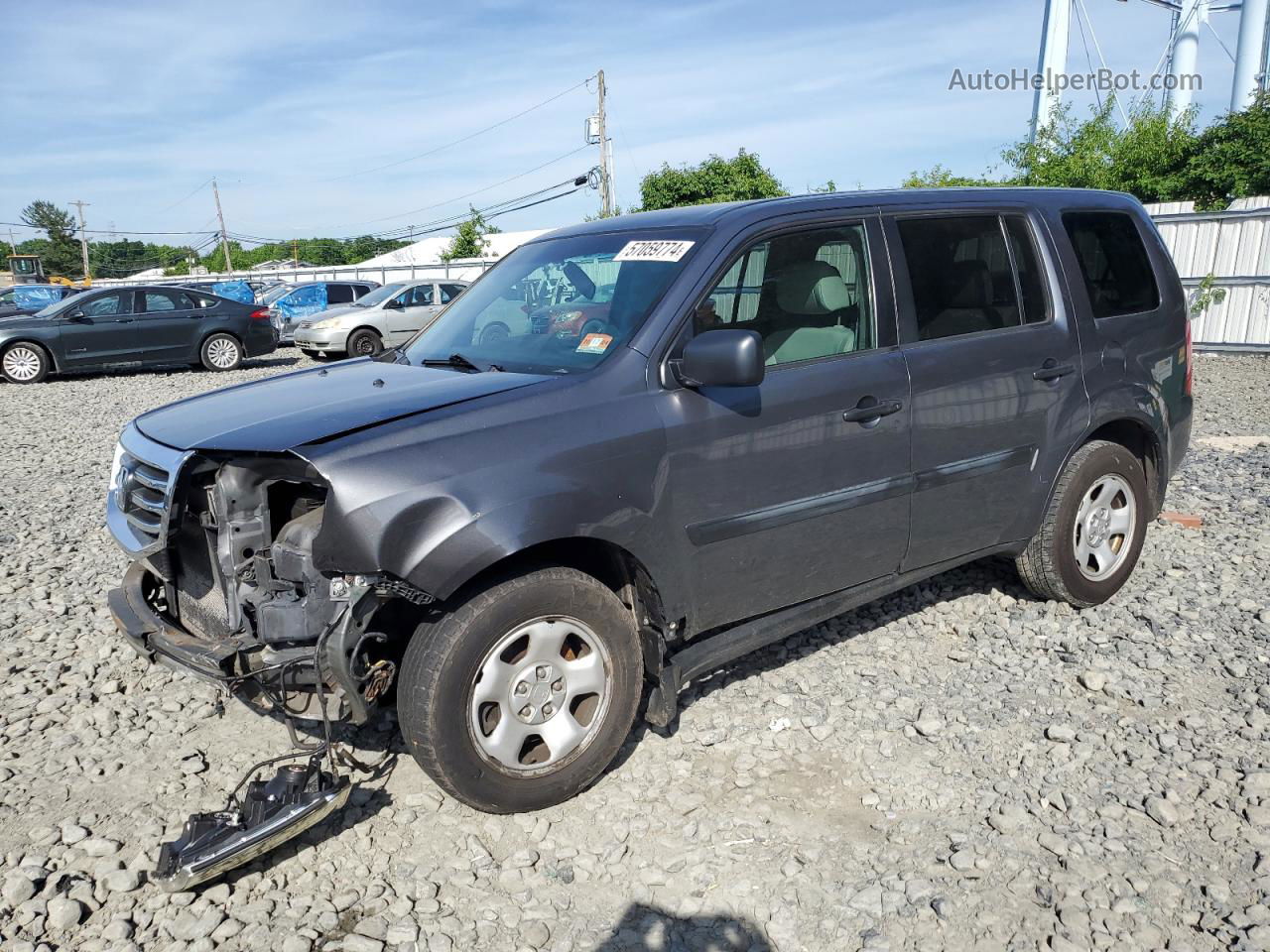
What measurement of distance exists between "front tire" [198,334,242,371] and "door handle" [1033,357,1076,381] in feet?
52.0

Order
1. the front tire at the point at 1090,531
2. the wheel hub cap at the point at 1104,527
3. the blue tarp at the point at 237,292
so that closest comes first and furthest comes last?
the front tire at the point at 1090,531
the wheel hub cap at the point at 1104,527
the blue tarp at the point at 237,292

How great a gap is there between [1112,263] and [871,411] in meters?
A: 1.88

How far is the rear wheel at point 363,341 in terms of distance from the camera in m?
18.4

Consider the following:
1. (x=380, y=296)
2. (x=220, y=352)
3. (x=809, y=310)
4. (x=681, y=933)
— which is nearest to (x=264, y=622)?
(x=681, y=933)

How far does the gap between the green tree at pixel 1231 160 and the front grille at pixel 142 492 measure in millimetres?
17238

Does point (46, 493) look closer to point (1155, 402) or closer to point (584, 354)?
point (584, 354)

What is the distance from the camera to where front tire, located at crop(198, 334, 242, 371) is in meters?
17.1

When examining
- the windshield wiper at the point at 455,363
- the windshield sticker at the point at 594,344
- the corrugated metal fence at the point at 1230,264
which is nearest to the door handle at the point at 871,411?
the windshield sticker at the point at 594,344

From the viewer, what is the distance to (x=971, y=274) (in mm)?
4160

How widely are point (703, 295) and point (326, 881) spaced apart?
7.37ft

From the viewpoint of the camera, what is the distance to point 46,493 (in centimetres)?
766

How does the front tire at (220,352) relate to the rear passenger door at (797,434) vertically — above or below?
below

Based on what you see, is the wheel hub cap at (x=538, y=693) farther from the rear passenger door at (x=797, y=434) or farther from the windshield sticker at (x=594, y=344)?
the windshield sticker at (x=594, y=344)

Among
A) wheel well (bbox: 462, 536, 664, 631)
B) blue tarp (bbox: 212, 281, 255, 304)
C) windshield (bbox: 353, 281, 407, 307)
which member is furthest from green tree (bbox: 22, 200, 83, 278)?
wheel well (bbox: 462, 536, 664, 631)
